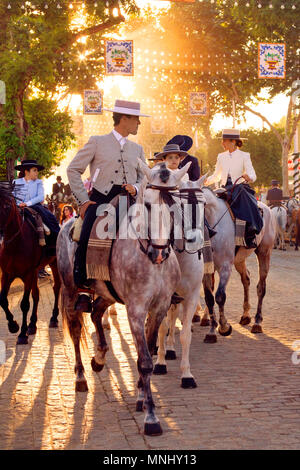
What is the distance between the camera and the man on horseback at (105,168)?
720 cm

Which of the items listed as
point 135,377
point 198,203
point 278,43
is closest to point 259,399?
point 135,377

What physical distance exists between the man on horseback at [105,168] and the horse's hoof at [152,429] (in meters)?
1.90

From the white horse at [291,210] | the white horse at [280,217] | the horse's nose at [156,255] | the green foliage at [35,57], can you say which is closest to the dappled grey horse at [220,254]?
the horse's nose at [156,255]

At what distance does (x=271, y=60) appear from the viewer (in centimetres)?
2923

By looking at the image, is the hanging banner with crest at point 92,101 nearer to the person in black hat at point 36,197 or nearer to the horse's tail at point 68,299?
the person in black hat at point 36,197

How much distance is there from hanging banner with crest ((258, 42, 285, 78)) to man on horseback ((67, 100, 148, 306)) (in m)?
22.9

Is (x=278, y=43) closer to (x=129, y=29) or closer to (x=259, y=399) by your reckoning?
(x=129, y=29)

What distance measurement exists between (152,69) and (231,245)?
2931 cm

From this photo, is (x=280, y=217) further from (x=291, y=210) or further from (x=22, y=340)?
(x=22, y=340)

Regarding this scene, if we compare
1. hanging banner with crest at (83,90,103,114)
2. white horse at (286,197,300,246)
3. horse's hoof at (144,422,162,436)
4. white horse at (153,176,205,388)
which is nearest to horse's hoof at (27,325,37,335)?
white horse at (153,176,205,388)

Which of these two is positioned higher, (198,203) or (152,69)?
(152,69)

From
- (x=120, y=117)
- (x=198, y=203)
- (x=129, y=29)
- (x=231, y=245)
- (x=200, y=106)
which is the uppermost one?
(x=129, y=29)

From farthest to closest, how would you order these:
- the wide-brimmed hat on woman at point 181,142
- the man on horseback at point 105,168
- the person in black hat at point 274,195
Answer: the person in black hat at point 274,195
the wide-brimmed hat on woman at point 181,142
the man on horseback at point 105,168

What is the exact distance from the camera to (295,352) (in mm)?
9164
